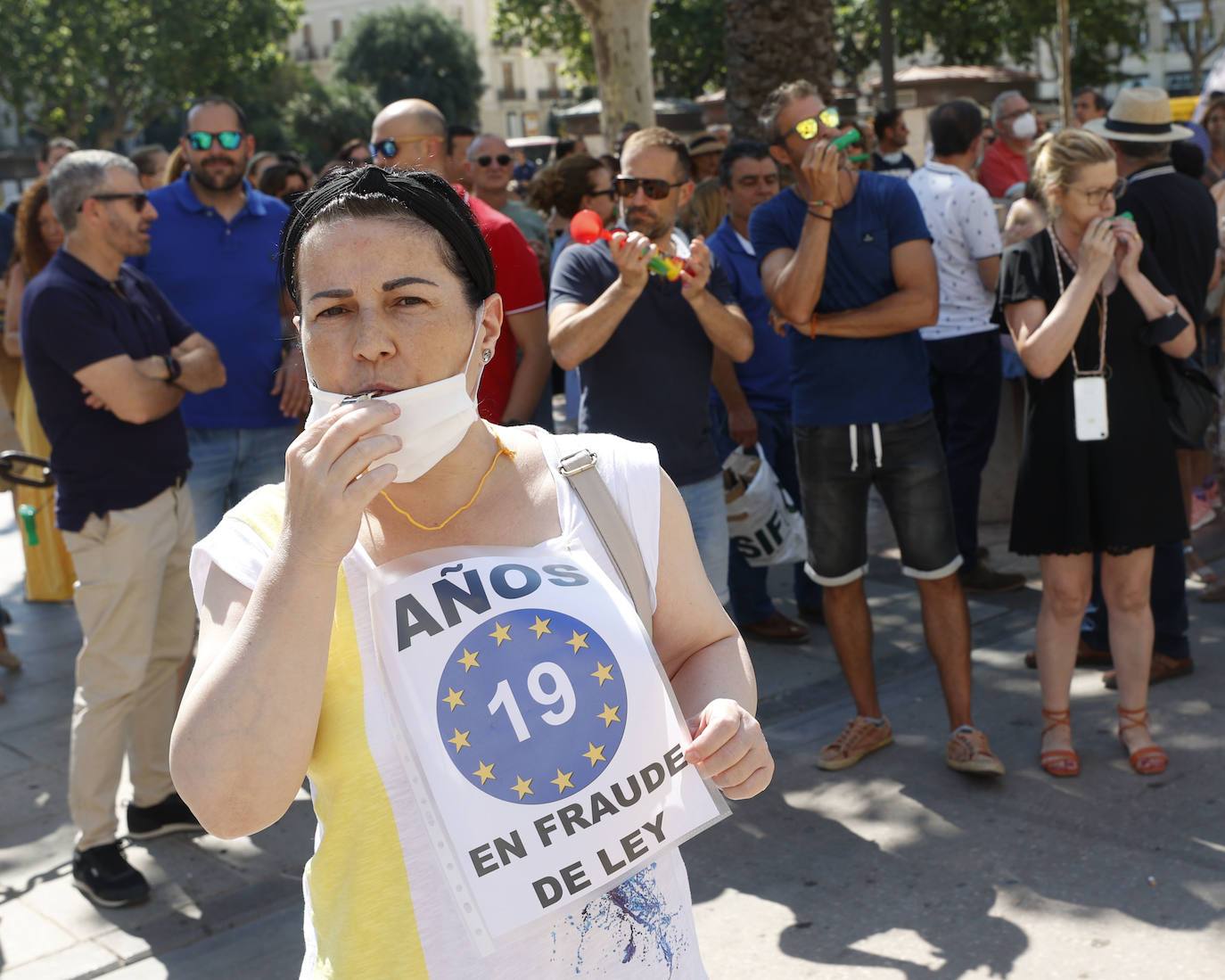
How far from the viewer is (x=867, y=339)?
15.5ft

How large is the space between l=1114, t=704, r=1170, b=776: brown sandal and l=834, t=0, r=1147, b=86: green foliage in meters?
32.1

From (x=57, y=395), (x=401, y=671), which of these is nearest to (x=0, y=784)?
(x=57, y=395)

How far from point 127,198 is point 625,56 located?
888 centimetres

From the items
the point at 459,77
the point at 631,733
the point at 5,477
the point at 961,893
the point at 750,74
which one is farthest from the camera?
the point at 459,77

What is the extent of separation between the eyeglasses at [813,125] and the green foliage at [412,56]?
5878 cm

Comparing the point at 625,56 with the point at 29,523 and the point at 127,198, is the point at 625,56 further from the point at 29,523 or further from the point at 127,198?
the point at 127,198

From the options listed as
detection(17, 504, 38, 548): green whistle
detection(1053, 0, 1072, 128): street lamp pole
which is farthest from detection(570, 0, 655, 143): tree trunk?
detection(17, 504, 38, 548): green whistle

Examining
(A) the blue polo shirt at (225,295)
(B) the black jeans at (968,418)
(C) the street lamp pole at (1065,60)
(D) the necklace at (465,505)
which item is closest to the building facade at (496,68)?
(C) the street lamp pole at (1065,60)

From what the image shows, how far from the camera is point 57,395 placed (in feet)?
14.0

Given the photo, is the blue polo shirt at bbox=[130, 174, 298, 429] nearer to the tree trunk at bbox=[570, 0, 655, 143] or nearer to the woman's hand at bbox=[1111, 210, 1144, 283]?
the woman's hand at bbox=[1111, 210, 1144, 283]

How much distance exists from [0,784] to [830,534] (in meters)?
3.22

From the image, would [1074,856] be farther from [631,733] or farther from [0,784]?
[0,784]

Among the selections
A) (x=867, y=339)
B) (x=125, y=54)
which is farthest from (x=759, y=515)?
(x=125, y=54)

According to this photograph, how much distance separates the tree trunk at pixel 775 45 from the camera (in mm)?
9812
